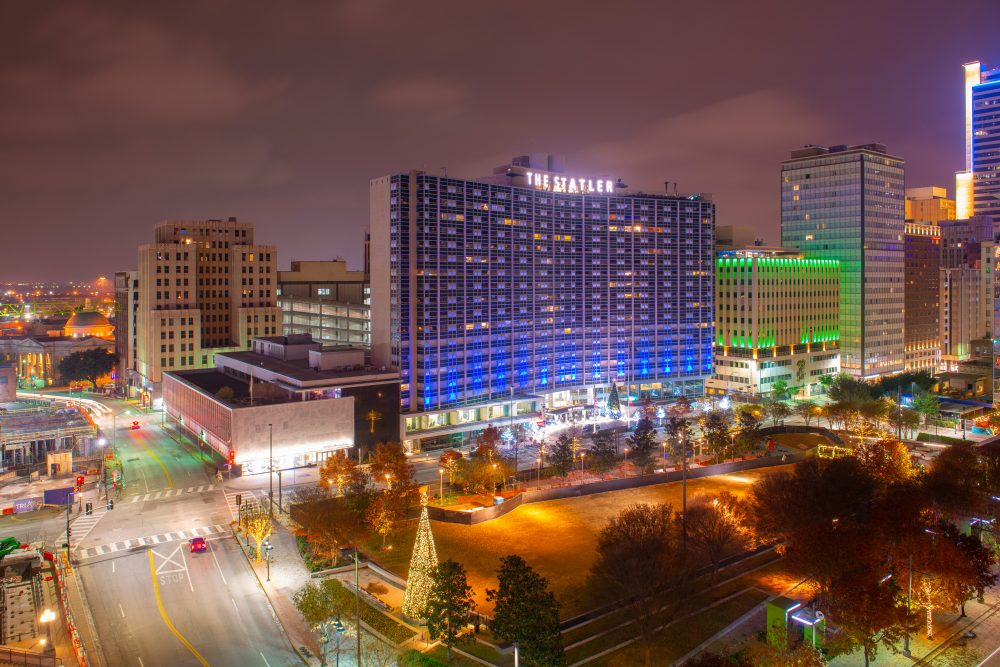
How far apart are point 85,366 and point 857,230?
190 metres

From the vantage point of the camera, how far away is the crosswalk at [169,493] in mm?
86062

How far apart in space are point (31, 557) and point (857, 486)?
7507cm

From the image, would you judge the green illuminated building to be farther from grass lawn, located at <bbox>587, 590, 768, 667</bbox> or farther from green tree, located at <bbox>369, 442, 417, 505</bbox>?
grass lawn, located at <bbox>587, 590, 768, 667</bbox>

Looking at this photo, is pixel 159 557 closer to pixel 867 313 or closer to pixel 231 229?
pixel 231 229

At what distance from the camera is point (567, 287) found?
144250mm

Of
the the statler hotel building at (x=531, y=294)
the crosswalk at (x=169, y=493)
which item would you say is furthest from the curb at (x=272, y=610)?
the the statler hotel building at (x=531, y=294)

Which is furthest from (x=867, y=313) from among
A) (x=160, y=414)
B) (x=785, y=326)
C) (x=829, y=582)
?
(x=160, y=414)

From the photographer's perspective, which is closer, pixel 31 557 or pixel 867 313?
pixel 31 557

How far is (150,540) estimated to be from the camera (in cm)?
7162

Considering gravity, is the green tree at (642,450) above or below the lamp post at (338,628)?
above

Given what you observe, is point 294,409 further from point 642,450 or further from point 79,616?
point 642,450

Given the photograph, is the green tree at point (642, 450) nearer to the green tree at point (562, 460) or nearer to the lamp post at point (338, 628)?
the green tree at point (562, 460)

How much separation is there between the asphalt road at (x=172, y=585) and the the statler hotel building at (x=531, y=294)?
38449 mm

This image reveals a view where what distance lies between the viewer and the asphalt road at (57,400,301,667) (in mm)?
50688
